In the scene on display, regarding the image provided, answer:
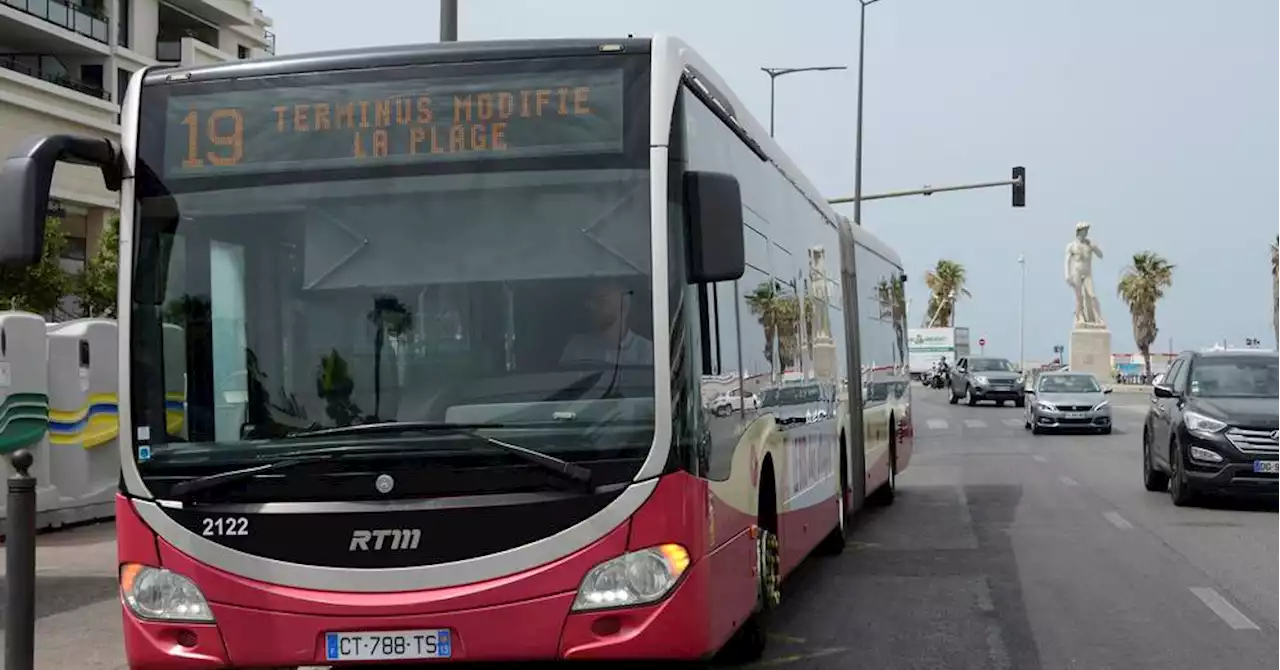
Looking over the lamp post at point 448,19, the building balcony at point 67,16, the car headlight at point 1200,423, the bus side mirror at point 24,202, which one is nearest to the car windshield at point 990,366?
the building balcony at point 67,16

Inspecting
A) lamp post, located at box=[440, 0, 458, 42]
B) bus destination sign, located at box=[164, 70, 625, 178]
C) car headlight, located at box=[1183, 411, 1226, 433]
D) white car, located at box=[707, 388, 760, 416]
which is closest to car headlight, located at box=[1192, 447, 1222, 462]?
car headlight, located at box=[1183, 411, 1226, 433]

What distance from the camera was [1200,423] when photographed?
15078 mm

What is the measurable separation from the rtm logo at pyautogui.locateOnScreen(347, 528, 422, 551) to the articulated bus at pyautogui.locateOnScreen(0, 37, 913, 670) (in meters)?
0.01

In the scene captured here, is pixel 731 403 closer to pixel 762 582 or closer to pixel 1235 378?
pixel 762 582

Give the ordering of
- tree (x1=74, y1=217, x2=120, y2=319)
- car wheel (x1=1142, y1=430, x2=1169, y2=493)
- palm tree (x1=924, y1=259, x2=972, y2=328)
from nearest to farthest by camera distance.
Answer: car wheel (x1=1142, y1=430, x2=1169, y2=493) < tree (x1=74, y1=217, x2=120, y2=319) < palm tree (x1=924, y1=259, x2=972, y2=328)

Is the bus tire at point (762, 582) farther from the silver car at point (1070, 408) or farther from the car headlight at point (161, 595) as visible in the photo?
the silver car at point (1070, 408)

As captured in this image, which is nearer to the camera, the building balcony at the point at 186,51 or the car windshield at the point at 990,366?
the building balcony at the point at 186,51

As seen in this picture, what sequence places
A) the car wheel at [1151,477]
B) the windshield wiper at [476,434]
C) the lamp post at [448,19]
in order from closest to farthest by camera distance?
the windshield wiper at [476,434]
the lamp post at [448,19]
the car wheel at [1151,477]

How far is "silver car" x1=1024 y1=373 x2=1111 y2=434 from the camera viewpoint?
3241cm

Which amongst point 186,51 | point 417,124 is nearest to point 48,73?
point 186,51

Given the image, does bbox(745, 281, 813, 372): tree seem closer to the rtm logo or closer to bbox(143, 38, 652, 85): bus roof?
bbox(143, 38, 652, 85): bus roof

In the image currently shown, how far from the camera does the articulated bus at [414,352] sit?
18.0 feet

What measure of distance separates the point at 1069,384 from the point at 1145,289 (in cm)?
5829

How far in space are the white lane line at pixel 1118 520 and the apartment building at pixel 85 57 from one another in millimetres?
28155
